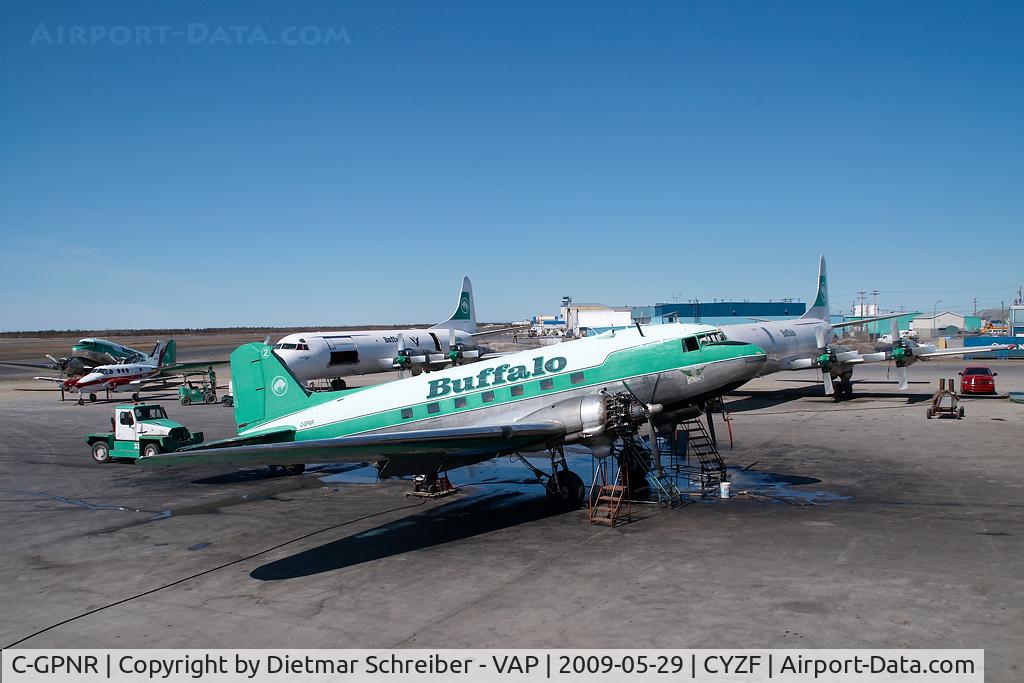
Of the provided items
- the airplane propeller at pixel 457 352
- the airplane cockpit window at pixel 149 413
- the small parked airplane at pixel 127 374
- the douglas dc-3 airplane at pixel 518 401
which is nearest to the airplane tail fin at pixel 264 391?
the douglas dc-3 airplane at pixel 518 401

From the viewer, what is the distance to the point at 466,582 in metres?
13.3

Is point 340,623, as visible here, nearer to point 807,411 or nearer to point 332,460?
point 332,460

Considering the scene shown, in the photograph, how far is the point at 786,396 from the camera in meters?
47.5

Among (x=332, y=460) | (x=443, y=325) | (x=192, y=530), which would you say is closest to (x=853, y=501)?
(x=332, y=460)

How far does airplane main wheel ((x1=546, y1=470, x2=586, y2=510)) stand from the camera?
778 inches

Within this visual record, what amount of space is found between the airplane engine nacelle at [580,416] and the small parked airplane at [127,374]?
40.6 metres

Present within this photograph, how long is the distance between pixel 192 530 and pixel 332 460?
5.15 meters

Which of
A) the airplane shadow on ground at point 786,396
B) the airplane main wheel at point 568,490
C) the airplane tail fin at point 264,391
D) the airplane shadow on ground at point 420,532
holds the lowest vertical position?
the airplane shadow on ground at point 786,396

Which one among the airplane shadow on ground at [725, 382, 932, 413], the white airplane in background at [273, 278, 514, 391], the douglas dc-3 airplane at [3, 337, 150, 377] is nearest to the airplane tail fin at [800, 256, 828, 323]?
the airplane shadow on ground at [725, 382, 932, 413]

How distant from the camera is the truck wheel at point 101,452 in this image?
2802 centimetres

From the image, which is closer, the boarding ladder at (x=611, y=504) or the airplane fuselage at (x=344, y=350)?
the boarding ladder at (x=611, y=504)

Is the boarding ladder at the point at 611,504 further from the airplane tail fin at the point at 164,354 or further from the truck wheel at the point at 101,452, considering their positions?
the airplane tail fin at the point at 164,354

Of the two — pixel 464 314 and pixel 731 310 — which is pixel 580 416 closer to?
pixel 464 314

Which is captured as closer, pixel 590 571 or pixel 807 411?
A: pixel 590 571
